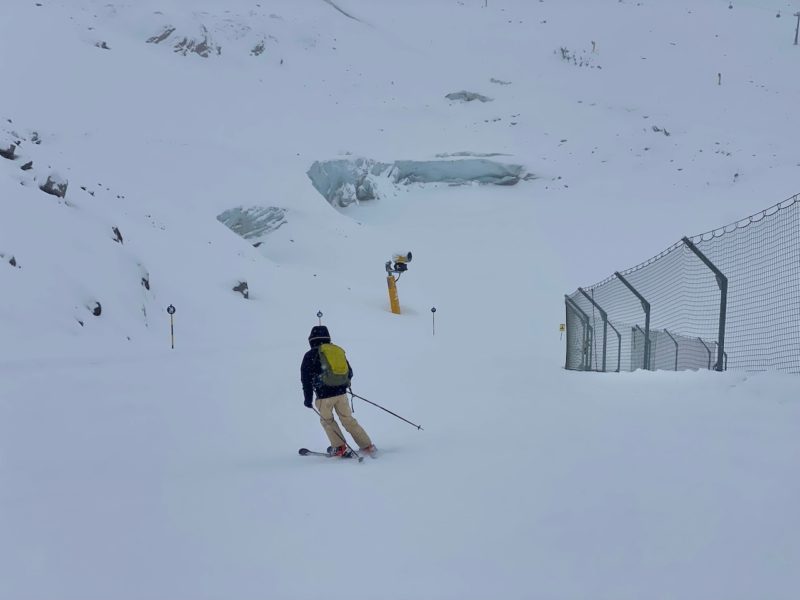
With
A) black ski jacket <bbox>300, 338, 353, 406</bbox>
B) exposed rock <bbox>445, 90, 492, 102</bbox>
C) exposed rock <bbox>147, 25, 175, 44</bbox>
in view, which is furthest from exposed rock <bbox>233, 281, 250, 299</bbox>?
exposed rock <bbox>445, 90, 492, 102</bbox>

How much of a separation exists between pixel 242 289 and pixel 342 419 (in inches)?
430

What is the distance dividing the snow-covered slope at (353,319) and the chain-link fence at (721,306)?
1.14 m

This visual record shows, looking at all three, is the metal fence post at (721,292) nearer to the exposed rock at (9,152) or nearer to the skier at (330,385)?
the skier at (330,385)

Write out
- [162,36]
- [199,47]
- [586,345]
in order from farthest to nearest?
[199,47] → [162,36] → [586,345]

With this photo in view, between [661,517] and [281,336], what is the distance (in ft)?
40.9

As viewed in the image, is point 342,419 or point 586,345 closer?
point 342,419

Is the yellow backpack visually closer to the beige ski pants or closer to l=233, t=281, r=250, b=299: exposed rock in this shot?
the beige ski pants

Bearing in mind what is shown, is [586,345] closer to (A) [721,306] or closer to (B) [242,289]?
(A) [721,306]

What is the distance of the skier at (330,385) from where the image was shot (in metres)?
6.78

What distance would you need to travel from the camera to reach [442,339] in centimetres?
2009

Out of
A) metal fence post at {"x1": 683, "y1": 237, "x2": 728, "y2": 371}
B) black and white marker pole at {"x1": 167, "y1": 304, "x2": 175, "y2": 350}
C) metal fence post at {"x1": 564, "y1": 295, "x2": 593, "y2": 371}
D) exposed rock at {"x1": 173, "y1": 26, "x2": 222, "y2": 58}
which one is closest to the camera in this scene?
metal fence post at {"x1": 683, "y1": 237, "x2": 728, "y2": 371}

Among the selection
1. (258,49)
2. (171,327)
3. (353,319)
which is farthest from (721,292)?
(258,49)

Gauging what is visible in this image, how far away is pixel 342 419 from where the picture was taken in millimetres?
6895

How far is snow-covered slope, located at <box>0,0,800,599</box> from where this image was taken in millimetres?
3885
